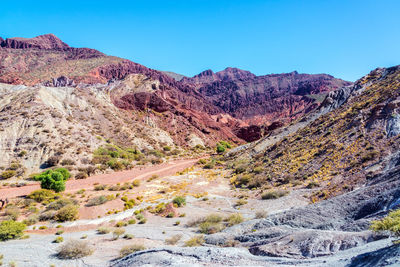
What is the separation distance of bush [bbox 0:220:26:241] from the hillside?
1736 centimetres

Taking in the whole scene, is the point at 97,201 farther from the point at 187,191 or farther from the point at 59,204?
the point at 187,191

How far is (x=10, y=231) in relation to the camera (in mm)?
12211

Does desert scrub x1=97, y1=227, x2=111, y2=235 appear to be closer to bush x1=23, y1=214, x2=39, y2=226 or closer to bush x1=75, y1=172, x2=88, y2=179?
bush x1=23, y1=214, x2=39, y2=226

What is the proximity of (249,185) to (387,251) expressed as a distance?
17.4 metres

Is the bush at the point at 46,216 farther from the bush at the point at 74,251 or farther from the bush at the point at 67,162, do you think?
the bush at the point at 67,162

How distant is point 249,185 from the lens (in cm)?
2208

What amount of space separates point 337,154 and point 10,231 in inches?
929

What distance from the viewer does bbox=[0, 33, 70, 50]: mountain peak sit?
120188 mm

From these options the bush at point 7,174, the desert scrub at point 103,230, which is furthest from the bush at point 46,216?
the bush at point 7,174

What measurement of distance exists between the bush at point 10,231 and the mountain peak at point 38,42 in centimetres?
13929

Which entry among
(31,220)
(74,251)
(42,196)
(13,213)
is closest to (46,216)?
(31,220)

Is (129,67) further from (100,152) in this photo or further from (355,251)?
(355,251)

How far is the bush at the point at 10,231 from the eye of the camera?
39.6 feet

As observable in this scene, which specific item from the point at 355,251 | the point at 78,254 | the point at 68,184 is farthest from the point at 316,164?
the point at 68,184
